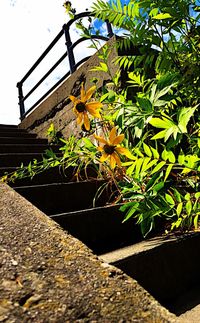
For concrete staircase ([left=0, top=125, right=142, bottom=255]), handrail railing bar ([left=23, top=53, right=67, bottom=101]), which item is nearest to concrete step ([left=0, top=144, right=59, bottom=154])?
concrete staircase ([left=0, top=125, right=142, bottom=255])

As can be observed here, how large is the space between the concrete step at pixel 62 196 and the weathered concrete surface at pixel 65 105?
1.15 m

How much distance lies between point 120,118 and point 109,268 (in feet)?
1.67

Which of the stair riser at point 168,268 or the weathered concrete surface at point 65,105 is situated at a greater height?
the weathered concrete surface at point 65,105

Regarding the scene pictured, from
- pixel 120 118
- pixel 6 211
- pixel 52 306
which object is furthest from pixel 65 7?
pixel 52 306

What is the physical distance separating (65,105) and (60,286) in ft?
10.5

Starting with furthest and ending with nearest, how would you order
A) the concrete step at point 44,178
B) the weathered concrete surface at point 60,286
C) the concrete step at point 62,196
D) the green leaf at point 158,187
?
the concrete step at point 44,178 → the concrete step at point 62,196 → the green leaf at point 158,187 → the weathered concrete surface at point 60,286

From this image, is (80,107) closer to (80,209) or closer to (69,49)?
(80,209)

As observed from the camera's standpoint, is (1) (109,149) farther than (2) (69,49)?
No

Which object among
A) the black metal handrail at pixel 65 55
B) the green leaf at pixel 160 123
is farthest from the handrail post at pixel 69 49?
the green leaf at pixel 160 123

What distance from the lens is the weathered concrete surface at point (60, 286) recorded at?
1.98ft

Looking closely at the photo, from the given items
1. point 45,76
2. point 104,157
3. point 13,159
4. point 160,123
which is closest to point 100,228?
point 104,157

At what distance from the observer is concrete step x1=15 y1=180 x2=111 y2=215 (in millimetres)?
1854

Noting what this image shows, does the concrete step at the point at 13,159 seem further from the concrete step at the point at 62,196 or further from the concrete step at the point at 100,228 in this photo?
the concrete step at the point at 100,228

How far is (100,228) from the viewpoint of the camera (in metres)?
1.58
